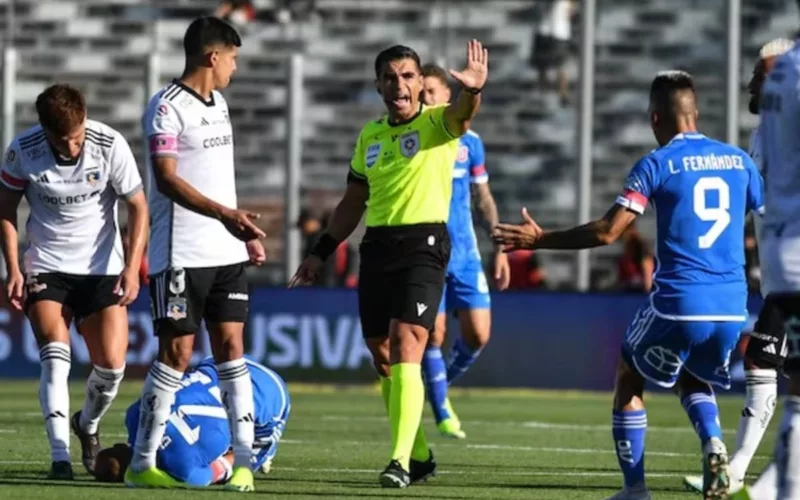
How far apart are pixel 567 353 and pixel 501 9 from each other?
6.96 metres

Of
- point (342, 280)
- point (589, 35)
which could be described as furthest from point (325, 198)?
point (589, 35)

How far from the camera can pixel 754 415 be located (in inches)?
388

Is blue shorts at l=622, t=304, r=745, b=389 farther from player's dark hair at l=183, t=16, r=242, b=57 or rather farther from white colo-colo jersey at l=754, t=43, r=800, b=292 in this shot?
player's dark hair at l=183, t=16, r=242, b=57

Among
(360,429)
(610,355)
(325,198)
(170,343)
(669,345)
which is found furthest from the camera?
(325,198)

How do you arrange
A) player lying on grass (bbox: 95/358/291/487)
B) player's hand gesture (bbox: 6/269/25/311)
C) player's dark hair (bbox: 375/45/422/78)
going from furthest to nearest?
player's hand gesture (bbox: 6/269/25/311) → player's dark hair (bbox: 375/45/422/78) → player lying on grass (bbox: 95/358/291/487)

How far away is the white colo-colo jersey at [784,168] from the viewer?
705 cm

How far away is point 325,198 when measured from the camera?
2202cm

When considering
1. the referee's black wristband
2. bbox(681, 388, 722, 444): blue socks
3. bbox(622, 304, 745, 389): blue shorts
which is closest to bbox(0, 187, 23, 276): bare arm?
the referee's black wristband

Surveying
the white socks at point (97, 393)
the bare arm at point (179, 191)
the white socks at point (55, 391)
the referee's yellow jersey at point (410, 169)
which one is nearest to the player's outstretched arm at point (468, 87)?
the referee's yellow jersey at point (410, 169)

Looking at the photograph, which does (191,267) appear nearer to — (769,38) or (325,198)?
(325,198)

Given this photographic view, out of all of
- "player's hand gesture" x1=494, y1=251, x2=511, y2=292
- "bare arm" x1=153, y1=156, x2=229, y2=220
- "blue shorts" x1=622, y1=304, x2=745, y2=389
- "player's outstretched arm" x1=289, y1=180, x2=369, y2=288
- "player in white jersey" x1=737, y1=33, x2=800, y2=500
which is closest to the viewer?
"player in white jersey" x1=737, y1=33, x2=800, y2=500

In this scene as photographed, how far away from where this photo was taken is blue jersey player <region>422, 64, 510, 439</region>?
1377cm

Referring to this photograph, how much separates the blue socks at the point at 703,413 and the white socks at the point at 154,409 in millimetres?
2572

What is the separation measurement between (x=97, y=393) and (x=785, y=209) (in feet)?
15.5
